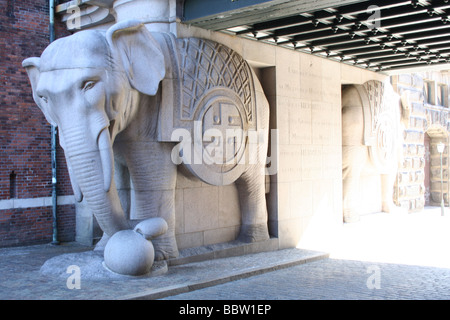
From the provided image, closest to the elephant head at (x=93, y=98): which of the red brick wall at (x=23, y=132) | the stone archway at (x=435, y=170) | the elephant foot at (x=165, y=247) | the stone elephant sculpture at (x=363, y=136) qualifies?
the elephant foot at (x=165, y=247)

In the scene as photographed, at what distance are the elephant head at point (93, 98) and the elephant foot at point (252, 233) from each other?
298cm

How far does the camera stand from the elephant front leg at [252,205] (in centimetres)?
1060

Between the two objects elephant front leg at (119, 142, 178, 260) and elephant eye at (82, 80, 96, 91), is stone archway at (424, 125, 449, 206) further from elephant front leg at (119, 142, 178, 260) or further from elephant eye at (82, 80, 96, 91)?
elephant eye at (82, 80, 96, 91)

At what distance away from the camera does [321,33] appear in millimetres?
11148

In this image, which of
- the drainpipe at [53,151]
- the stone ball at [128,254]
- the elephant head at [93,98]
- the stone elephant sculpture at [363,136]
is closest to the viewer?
the elephant head at [93,98]

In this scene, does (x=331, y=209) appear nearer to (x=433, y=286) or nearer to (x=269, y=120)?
(x=269, y=120)

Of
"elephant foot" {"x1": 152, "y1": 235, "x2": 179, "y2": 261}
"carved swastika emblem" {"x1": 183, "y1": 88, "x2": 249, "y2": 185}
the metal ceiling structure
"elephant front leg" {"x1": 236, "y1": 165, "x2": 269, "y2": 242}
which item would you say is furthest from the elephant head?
"elephant front leg" {"x1": 236, "y1": 165, "x2": 269, "y2": 242}

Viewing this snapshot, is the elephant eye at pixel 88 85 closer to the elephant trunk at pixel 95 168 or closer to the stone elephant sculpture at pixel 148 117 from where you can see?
the stone elephant sculpture at pixel 148 117

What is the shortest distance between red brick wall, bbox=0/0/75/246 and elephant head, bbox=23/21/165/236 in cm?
390

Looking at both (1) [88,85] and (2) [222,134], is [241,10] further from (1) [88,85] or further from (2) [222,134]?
(1) [88,85]

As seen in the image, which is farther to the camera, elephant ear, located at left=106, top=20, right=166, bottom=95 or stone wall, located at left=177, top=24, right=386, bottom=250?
stone wall, located at left=177, top=24, right=386, bottom=250

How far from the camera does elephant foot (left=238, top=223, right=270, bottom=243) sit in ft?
34.9

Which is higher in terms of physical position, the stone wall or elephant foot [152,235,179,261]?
the stone wall

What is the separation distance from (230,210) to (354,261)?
2.41 m
